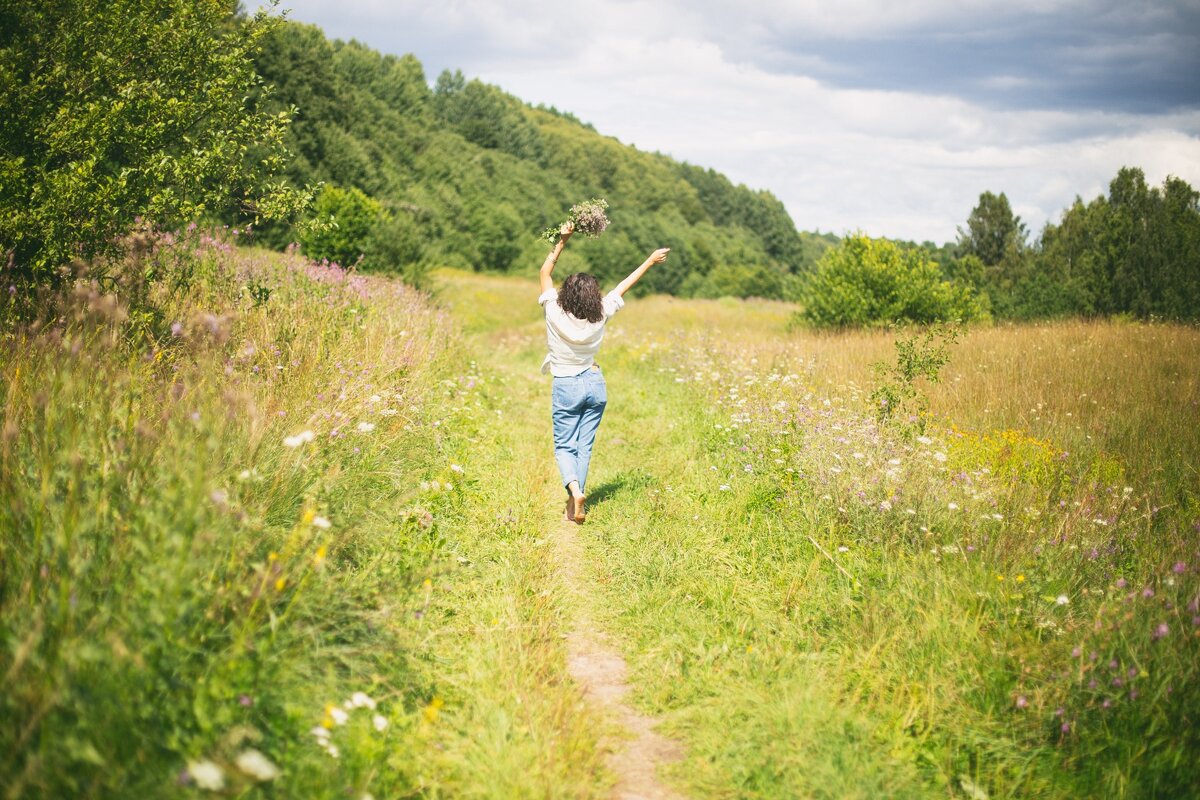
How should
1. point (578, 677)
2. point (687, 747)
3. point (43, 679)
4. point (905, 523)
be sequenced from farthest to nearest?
point (905, 523) < point (578, 677) < point (687, 747) < point (43, 679)

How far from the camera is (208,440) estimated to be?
3.29m

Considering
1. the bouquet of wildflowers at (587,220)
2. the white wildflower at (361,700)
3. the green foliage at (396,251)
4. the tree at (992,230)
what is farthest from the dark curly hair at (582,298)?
the tree at (992,230)

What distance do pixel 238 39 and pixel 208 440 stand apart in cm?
525

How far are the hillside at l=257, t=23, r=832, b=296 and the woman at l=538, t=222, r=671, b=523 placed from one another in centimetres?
268

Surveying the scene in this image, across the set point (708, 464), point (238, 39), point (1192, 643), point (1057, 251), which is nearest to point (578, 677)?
point (1192, 643)

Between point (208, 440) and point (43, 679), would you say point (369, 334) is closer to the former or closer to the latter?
point (208, 440)

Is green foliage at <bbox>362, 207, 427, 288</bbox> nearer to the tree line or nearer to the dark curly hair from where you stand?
the tree line

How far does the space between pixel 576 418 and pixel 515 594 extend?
202cm

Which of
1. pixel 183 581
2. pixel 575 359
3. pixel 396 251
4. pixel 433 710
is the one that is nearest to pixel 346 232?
pixel 396 251

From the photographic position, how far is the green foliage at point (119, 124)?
5207mm

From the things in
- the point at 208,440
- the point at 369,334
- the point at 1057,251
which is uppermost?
the point at 1057,251

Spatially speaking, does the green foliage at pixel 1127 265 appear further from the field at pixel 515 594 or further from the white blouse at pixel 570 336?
the white blouse at pixel 570 336

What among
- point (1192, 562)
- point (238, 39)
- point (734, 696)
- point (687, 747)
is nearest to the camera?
point (687, 747)

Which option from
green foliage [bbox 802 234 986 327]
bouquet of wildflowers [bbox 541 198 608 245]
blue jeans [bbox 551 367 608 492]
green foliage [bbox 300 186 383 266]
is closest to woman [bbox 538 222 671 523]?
blue jeans [bbox 551 367 608 492]
